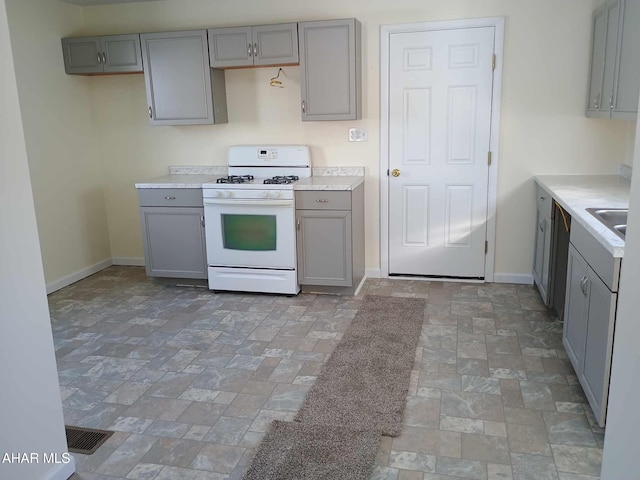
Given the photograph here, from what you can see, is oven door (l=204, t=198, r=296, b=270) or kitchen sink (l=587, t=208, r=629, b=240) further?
oven door (l=204, t=198, r=296, b=270)

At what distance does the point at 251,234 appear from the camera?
4457 mm

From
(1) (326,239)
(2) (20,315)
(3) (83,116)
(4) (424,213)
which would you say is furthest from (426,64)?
(2) (20,315)

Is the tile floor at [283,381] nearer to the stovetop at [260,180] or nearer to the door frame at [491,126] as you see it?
the door frame at [491,126]

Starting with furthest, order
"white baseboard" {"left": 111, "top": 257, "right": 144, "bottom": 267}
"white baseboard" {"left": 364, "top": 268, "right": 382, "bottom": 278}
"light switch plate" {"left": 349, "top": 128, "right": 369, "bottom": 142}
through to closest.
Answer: "white baseboard" {"left": 111, "top": 257, "right": 144, "bottom": 267}, "white baseboard" {"left": 364, "top": 268, "right": 382, "bottom": 278}, "light switch plate" {"left": 349, "top": 128, "right": 369, "bottom": 142}

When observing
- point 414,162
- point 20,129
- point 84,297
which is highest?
point 20,129

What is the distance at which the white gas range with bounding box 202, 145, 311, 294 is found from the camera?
4.34 metres

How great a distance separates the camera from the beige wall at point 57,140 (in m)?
4.51

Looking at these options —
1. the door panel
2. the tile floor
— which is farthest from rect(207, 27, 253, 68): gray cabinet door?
the tile floor

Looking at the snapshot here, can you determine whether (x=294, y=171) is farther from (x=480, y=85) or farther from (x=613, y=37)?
(x=613, y=37)

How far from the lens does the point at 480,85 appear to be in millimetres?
4379

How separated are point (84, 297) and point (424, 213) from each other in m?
2.96

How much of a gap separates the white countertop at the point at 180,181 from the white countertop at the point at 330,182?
2.74 ft

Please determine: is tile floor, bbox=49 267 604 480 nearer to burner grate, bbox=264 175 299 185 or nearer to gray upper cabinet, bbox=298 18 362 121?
burner grate, bbox=264 175 299 185

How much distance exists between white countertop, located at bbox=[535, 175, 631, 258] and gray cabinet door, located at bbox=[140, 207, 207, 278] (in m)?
2.74
